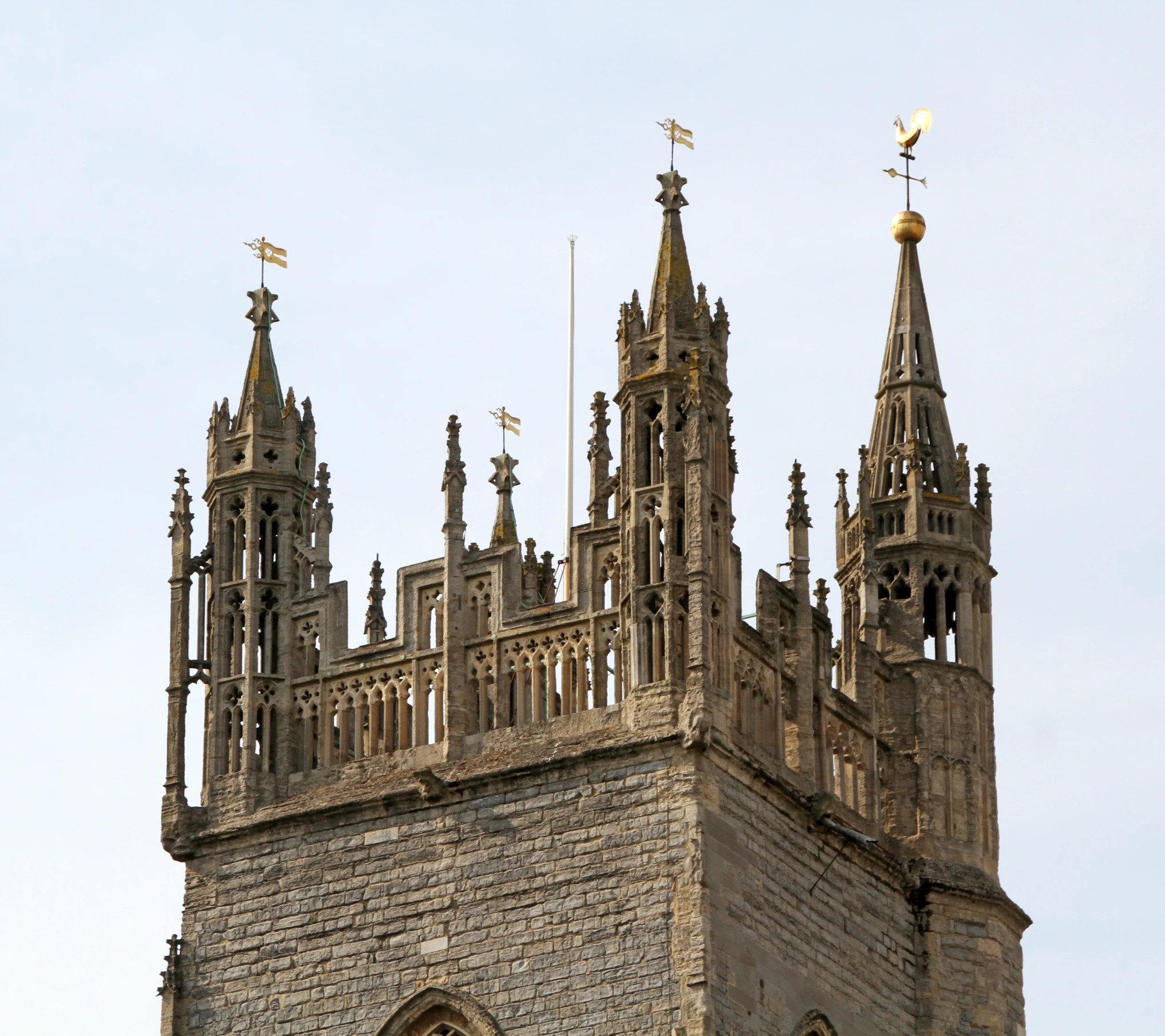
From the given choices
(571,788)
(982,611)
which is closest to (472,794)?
(571,788)

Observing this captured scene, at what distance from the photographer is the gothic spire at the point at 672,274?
4591cm

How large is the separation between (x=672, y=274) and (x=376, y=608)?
16.5 ft

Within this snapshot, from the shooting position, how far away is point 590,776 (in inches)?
1734

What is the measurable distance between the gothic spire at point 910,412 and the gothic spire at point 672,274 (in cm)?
524

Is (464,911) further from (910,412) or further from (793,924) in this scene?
(910,412)

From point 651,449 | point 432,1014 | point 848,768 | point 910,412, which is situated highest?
point 910,412

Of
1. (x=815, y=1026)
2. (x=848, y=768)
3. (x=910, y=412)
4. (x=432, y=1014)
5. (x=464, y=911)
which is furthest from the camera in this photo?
(x=910, y=412)

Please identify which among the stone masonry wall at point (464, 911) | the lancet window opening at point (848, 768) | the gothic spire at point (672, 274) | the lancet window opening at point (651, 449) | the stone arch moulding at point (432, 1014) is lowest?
the stone arch moulding at point (432, 1014)

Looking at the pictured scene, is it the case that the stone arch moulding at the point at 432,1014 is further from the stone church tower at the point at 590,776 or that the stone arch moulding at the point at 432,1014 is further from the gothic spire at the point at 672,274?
the gothic spire at the point at 672,274

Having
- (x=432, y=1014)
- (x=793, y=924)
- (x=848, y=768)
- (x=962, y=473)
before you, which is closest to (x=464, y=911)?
(x=432, y=1014)

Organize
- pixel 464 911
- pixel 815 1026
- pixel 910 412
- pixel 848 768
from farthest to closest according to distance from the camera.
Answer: pixel 910 412 < pixel 848 768 < pixel 815 1026 < pixel 464 911

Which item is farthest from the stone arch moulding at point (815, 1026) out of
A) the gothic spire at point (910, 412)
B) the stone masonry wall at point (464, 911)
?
the gothic spire at point (910, 412)

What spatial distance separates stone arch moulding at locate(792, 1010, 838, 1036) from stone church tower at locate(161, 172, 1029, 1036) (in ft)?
0.12

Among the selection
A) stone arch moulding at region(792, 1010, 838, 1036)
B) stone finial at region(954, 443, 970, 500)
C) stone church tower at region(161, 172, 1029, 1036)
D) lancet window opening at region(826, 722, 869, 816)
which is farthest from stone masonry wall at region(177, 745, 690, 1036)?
stone finial at region(954, 443, 970, 500)
